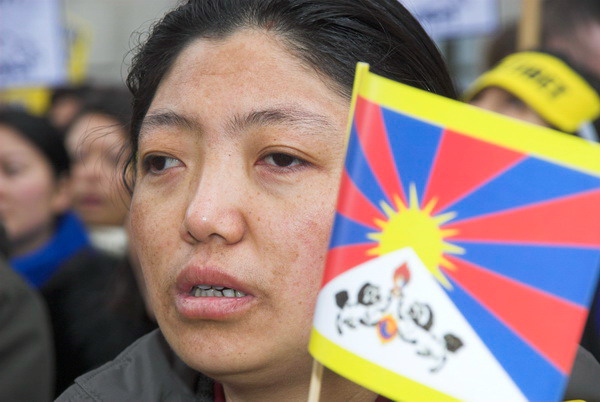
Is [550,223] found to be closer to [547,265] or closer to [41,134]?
[547,265]

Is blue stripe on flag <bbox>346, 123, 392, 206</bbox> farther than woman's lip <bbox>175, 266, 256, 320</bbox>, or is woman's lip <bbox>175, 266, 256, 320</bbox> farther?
woman's lip <bbox>175, 266, 256, 320</bbox>

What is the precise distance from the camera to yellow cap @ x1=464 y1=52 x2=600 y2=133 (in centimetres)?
269

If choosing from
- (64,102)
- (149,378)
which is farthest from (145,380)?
(64,102)

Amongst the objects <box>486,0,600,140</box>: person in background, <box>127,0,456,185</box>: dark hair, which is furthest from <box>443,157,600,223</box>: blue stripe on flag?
<box>486,0,600,140</box>: person in background

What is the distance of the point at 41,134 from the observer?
4344mm

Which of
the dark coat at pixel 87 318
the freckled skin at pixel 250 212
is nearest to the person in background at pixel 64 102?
the dark coat at pixel 87 318

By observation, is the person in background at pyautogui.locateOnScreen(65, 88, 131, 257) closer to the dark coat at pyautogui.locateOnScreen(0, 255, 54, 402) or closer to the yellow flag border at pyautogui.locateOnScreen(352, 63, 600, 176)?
the dark coat at pyautogui.locateOnScreen(0, 255, 54, 402)

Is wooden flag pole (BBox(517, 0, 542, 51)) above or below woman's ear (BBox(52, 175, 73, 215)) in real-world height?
above

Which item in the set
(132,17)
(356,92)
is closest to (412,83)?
(356,92)

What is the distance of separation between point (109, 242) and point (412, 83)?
12.0 ft

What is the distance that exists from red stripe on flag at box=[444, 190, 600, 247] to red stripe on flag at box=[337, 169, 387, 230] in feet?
0.50

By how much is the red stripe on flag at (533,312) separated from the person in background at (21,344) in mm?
Result: 1745

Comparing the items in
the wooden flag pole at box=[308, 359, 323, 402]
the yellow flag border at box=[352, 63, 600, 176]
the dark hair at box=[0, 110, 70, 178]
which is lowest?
the dark hair at box=[0, 110, 70, 178]

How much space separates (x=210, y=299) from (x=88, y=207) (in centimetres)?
361
